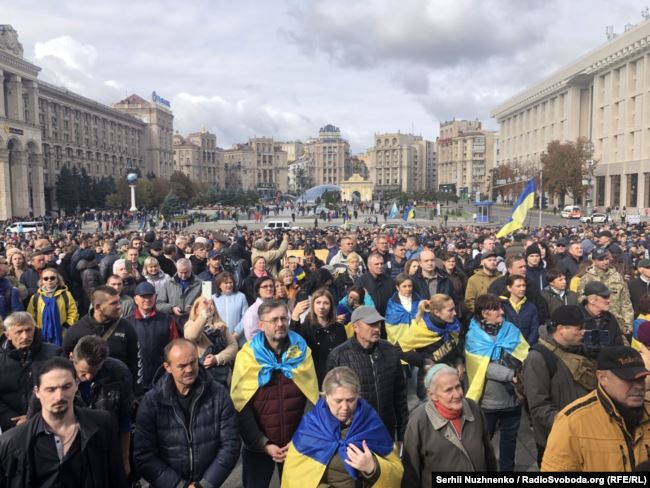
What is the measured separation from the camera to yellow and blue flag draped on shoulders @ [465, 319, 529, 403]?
167 inches

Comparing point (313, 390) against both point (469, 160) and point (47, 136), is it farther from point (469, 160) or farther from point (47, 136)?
point (469, 160)

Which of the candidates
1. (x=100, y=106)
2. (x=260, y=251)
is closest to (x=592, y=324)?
(x=260, y=251)

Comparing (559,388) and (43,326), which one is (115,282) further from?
(559,388)

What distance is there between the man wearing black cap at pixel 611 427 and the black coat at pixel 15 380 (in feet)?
11.4

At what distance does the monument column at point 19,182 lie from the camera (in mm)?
58250

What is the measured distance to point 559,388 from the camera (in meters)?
3.52

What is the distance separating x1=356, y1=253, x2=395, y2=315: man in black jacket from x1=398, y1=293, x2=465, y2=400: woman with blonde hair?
1.79 m

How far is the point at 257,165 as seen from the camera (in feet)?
576

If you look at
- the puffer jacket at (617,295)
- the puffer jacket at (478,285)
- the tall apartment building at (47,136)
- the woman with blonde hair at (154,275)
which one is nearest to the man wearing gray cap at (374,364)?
the puffer jacket at (478,285)

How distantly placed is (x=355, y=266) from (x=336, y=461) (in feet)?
16.3

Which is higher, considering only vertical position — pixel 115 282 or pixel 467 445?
pixel 115 282

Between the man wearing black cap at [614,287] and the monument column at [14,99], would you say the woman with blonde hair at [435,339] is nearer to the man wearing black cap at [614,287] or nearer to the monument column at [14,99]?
the man wearing black cap at [614,287]

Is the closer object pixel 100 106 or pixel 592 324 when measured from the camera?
pixel 592 324

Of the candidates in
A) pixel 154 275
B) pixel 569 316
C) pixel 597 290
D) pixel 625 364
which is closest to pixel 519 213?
pixel 597 290
